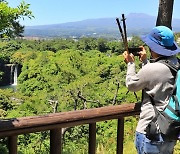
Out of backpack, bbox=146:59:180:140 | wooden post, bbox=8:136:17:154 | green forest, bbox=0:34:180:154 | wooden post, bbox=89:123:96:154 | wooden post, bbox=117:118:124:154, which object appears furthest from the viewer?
green forest, bbox=0:34:180:154

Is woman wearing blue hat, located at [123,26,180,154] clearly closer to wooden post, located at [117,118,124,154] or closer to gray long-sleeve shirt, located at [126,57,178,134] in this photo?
gray long-sleeve shirt, located at [126,57,178,134]

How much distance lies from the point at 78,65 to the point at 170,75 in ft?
85.0

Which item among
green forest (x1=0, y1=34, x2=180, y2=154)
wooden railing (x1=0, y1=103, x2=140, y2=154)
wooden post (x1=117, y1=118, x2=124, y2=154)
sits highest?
wooden railing (x1=0, y1=103, x2=140, y2=154)

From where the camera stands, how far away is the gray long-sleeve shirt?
1909 millimetres

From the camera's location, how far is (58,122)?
2.12 m

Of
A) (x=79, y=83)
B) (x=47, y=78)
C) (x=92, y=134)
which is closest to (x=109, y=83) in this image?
(x=79, y=83)

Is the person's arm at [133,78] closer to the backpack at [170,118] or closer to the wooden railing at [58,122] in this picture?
the backpack at [170,118]

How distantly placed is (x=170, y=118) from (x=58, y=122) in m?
0.68

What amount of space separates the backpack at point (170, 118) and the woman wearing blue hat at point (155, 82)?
0.07 feet

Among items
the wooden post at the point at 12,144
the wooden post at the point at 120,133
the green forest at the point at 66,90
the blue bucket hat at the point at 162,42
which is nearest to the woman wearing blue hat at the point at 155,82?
the blue bucket hat at the point at 162,42

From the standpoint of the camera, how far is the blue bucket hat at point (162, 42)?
1951 millimetres

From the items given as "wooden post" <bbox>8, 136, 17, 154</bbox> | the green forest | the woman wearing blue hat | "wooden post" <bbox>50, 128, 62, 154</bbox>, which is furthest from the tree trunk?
the green forest

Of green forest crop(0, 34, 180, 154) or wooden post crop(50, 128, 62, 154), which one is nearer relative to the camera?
wooden post crop(50, 128, 62, 154)

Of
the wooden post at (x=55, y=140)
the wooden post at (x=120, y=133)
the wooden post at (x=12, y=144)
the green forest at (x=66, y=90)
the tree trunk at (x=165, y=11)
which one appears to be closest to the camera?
the wooden post at (x=12, y=144)
